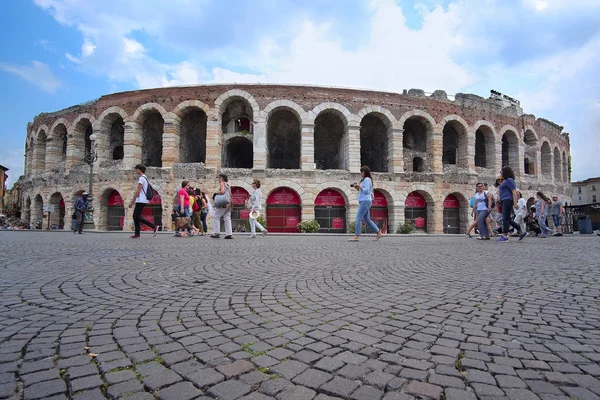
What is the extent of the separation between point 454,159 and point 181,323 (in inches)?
1064

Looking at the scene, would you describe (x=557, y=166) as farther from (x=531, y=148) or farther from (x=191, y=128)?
(x=191, y=128)

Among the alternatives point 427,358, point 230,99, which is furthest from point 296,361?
point 230,99

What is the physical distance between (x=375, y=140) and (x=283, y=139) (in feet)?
23.1

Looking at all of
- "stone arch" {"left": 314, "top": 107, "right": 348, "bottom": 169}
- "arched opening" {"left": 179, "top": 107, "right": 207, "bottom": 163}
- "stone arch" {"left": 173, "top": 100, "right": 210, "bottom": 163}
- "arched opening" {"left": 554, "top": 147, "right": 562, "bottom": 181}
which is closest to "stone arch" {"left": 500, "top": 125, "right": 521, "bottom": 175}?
"arched opening" {"left": 554, "top": 147, "right": 562, "bottom": 181}

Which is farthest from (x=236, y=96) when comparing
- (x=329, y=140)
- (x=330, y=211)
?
(x=330, y=211)

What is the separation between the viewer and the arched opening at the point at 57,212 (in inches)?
930

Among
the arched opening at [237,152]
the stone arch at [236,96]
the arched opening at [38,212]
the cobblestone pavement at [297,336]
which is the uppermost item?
the stone arch at [236,96]

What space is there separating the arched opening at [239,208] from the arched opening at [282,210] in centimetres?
152

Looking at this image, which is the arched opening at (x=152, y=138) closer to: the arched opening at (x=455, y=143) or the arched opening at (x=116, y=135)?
the arched opening at (x=116, y=135)

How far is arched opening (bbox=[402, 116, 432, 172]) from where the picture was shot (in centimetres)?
2227

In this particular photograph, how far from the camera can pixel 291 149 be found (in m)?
24.5

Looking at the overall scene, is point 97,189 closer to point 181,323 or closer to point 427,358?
point 181,323

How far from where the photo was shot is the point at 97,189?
21141 mm

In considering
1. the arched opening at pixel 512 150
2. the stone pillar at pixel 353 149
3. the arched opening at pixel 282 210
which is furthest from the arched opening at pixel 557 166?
the arched opening at pixel 282 210
